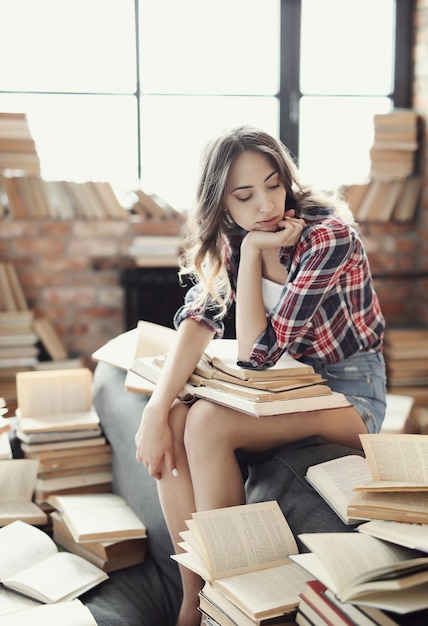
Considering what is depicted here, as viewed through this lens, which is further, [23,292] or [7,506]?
[23,292]

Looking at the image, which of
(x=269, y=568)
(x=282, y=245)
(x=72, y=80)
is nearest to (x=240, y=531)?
(x=269, y=568)

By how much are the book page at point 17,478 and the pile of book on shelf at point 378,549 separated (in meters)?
0.98

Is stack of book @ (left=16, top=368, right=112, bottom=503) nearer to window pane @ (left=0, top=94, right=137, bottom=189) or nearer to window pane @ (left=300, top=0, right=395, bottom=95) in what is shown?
window pane @ (left=0, top=94, right=137, bottom=189)

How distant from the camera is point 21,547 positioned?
174 centimetres

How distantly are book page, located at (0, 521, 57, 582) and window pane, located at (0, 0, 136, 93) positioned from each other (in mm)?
2487

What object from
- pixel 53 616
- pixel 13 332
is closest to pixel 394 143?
pixel 13 332

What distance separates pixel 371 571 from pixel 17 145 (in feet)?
9.94

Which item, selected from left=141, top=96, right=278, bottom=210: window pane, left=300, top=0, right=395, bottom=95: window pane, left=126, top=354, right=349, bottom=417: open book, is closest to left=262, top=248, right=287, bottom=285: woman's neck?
left=126, top=354, right=349, bottom=417: open book

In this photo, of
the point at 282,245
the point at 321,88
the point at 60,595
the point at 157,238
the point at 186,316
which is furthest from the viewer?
the point at 321,88

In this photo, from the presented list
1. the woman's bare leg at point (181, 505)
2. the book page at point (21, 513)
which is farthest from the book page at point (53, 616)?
the book page at point (21, 513)

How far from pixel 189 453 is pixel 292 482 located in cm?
21

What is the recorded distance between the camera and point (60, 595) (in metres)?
1.57

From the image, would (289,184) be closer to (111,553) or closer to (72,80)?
(111,553)

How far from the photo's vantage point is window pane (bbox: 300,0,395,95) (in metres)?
3.90
